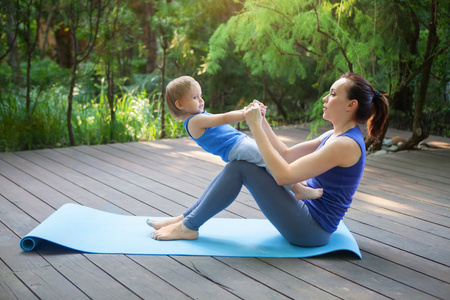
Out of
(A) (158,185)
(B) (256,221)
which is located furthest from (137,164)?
(B) (256,221)

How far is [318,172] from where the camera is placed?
2.17 meters

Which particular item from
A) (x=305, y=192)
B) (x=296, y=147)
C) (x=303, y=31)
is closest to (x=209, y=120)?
(x=296, y=147)

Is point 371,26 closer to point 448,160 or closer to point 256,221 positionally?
point 448,160

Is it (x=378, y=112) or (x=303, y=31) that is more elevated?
(x=303, y=31)

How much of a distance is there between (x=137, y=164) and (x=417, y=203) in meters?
2.47

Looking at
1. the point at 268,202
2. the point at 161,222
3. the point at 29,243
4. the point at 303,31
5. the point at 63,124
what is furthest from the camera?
the point at 63,124

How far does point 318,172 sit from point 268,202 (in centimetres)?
28

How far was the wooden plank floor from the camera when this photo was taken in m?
2.02

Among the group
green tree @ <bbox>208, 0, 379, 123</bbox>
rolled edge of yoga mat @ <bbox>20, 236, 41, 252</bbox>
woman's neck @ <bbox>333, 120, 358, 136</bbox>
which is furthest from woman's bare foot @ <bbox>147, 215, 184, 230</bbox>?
green tree @ <bbox>208, 0, 379, 123</bbox>

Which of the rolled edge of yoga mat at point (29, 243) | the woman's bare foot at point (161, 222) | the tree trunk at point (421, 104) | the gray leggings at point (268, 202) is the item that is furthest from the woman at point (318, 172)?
the tree trunk at point (421, 104)

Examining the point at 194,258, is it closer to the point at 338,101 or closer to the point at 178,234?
the point at 178,234

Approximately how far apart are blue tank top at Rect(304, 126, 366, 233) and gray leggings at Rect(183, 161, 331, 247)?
0.05m

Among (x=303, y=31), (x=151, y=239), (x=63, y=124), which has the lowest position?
(x=63, y=124)

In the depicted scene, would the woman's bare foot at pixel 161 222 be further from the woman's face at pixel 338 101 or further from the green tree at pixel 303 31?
the green tree at pixel 303 31
